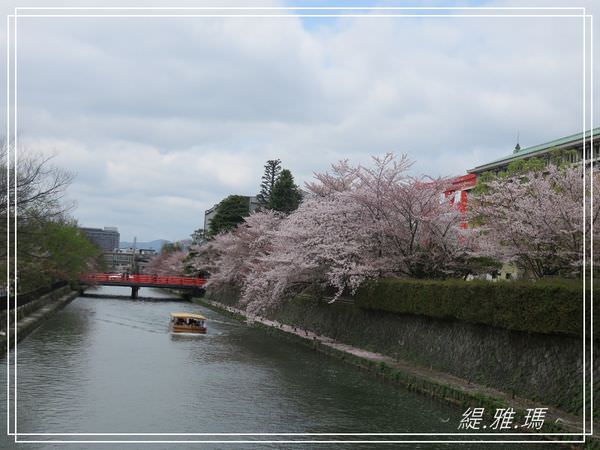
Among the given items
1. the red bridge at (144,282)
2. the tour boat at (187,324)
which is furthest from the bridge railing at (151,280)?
the tour boat at (187,324)

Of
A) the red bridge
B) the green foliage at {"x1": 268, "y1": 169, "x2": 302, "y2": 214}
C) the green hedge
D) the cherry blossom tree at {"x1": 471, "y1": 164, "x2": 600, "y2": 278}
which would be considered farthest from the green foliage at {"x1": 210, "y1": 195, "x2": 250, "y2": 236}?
the cherry blossom tree at {"x1": 471, "y1": 164, "x2": 600, "y2": 278}

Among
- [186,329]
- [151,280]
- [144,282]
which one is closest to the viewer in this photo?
[186,329]

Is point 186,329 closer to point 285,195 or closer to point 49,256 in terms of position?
point 49,256

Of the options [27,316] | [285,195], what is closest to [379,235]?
[27,316]

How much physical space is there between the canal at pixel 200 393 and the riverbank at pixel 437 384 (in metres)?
0.39

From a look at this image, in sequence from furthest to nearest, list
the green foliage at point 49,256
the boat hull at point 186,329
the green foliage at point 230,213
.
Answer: the green foliage at point 230,213
the green foliage at point 49,256
the boat hull at point 186,329

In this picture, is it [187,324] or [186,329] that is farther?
[187,324]

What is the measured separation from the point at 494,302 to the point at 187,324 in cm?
2024

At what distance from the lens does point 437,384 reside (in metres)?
17.4

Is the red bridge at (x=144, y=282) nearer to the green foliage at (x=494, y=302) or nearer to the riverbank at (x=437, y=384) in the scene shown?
the riverbank at (x=437, y=384)

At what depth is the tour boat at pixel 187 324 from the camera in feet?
109

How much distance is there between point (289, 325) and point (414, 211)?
13669mm

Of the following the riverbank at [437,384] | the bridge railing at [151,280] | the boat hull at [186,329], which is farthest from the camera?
the bridge railing at [151,280]

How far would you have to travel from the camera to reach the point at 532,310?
51.0ft
